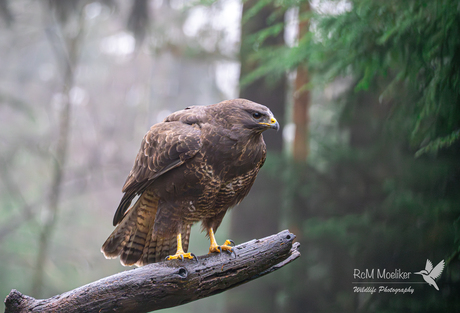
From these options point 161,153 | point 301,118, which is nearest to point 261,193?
point 301,118

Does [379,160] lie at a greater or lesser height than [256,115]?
lesser

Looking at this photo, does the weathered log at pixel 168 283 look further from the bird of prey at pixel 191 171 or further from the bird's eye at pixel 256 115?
the bird's eye at pixel 256 115

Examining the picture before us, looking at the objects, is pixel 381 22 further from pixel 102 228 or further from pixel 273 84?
pixel 102 228

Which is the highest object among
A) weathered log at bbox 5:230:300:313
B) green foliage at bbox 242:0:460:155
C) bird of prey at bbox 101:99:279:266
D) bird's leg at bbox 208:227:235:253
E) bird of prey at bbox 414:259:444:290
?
green foliage at bbox 242:0:460:155

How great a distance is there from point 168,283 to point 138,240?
619mm

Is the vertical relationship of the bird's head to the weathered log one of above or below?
above

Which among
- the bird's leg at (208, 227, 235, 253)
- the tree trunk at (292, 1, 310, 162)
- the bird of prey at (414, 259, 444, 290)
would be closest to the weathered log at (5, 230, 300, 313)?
the bird's leg at (208, 227, 235, 253)

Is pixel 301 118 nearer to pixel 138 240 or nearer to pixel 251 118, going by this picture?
pixel 251 118

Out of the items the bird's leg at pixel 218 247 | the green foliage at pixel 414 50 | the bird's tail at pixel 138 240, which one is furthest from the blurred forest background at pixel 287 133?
the bird's tail at pixel 138 240

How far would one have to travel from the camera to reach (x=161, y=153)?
2227 mm

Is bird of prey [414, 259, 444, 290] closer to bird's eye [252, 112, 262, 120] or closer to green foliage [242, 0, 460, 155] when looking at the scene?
green foliage [242, 0, 460, 155]

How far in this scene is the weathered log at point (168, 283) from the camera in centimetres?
195

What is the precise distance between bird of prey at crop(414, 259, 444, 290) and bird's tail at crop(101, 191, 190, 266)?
84.1 inches

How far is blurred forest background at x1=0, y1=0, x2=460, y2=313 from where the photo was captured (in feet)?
9.36
